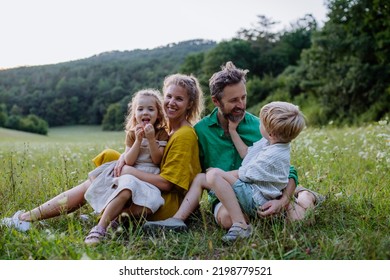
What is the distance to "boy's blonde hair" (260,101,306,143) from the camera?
9.81 feet

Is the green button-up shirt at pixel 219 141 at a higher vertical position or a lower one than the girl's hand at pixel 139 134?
lower

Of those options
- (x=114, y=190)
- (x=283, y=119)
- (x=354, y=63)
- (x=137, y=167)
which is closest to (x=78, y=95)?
(x=354, y=63)

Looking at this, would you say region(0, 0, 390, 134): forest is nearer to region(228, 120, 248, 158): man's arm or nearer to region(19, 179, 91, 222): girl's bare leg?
region(19, 179, 91, 222): girl's bare leg

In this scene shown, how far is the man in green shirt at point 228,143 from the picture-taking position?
10.3 ft

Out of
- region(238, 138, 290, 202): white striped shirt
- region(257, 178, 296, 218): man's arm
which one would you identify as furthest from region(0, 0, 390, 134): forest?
region(257, 178, 296, 218): man's arm

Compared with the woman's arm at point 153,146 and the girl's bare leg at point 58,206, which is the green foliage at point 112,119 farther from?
the woman's arm at point 153,146

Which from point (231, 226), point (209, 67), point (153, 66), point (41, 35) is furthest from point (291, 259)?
point (209, 67)

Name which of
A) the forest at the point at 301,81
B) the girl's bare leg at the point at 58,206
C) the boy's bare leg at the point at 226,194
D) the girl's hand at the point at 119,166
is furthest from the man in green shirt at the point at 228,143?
the forest at the point at 301,81

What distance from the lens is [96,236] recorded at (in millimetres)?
2867

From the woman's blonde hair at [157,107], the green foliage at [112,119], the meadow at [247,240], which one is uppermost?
the woman's blonde hair at [157,107]

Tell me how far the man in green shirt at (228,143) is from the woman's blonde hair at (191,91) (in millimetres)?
90

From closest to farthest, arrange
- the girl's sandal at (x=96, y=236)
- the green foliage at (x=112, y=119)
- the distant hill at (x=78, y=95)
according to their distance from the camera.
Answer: the girl's sandal at (x=96, y=236) < the distant hill at (x=78, y=95) < the green foliage at (x=112, y=119)

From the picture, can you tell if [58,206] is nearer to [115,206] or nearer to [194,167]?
[115,206]
